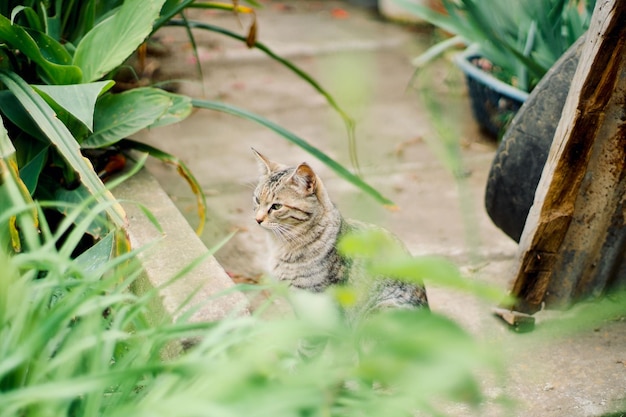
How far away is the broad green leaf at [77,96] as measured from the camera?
82.8 inches

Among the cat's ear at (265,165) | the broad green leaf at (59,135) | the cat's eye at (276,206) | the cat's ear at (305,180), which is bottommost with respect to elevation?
the cat's eye at (276,206)

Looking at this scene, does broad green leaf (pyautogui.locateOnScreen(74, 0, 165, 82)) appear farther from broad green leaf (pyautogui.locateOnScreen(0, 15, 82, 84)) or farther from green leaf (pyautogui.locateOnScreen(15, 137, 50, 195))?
green leaf (pyautogui.locateOnScreen(15, 137, 50, 195))

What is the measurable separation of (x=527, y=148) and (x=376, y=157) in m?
1.28

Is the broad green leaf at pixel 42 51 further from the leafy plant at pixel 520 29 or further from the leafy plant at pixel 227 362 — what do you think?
the leafy plant at pixel 520 29

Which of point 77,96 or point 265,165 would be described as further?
point 265,165

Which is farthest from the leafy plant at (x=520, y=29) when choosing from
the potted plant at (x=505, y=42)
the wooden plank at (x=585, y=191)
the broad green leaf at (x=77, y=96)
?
the broad green leaf at (x=77, y=96)

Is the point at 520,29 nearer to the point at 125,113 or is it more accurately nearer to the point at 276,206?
the point at 276,206

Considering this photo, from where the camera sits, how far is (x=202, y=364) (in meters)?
1.14

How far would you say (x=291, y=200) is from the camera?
2.37 m

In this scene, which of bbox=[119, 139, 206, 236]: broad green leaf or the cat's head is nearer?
the cat's head

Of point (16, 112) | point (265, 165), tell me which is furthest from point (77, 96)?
point (265, 165)

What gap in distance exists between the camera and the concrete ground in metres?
2.15

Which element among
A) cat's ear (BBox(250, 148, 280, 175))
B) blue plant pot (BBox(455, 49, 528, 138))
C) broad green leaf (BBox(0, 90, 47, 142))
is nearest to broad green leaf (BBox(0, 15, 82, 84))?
broad green leaf (BBox(0, 90, 47, 142))

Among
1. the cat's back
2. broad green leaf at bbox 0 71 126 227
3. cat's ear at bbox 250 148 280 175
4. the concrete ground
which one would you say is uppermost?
broad green leaf at bbox 0 71 126 227
